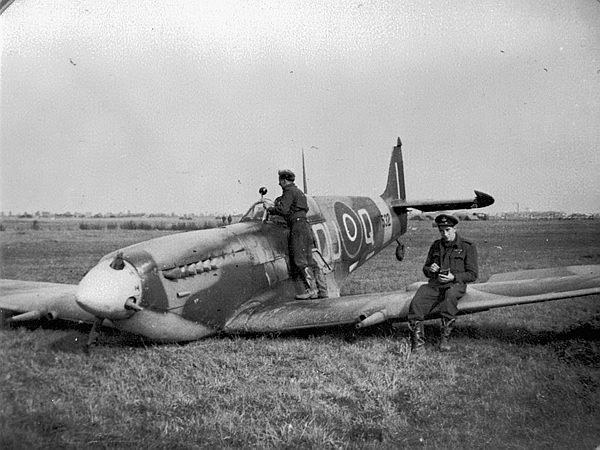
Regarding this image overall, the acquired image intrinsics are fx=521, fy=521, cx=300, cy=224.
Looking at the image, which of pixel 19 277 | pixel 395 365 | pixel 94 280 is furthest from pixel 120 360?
pixel 19 277

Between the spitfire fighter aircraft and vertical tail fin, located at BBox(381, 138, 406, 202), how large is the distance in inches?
182

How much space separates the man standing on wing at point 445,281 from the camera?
18.5ft

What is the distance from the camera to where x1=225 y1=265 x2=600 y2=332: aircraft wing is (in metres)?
5.62

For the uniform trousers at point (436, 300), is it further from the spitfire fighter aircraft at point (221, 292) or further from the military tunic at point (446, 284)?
the spitfire fighter aircraft at point (221, 292)

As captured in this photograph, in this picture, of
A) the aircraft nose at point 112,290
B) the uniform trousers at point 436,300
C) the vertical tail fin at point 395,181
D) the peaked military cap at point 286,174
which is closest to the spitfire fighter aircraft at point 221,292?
the aircraft nose at point 112,290

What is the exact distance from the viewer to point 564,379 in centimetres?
450

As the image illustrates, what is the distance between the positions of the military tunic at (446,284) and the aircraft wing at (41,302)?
154 inches

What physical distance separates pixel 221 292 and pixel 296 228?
158 cm

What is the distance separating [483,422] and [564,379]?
1.28 m

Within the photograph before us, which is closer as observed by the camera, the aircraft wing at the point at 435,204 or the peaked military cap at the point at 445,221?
the peaked military cap at the point at 445,221

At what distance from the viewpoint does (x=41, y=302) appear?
697 centimetres

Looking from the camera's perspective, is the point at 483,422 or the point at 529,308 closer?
the point at 483,422

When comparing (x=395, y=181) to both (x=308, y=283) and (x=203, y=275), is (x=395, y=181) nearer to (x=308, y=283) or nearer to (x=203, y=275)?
(x=308, y=283)

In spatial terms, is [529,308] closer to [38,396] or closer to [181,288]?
[181,288]
